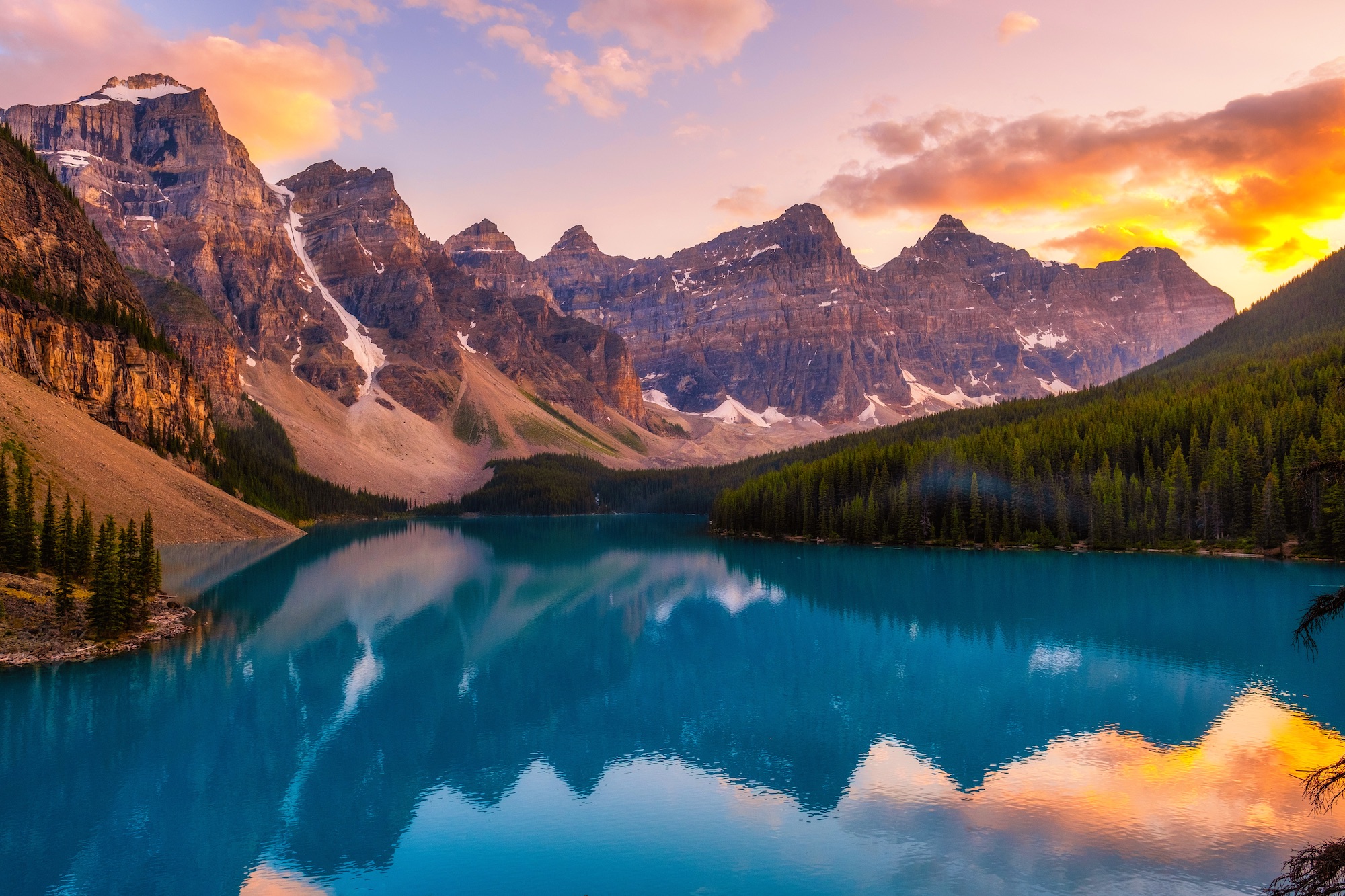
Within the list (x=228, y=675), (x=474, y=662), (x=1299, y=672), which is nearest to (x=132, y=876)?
(x=228, y=675)

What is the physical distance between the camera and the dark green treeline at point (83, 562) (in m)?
38.4

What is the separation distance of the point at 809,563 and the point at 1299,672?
49.9 metres

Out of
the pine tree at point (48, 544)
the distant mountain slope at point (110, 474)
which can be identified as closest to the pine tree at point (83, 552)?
the pine tree at point (48, 544)

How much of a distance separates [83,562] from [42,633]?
7.24 meters

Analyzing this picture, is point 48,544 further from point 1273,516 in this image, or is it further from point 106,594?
point 1273,516

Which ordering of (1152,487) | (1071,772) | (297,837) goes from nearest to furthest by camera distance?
1. (297,837)
2. (1071,772)
3. (1152,487)

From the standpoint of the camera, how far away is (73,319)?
105875mm

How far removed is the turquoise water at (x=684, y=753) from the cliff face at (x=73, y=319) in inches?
2636

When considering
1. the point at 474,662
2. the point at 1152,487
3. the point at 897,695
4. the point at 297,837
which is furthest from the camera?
the point at 1152,487

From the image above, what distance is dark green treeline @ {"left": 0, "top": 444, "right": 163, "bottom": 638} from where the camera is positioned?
38.4 m

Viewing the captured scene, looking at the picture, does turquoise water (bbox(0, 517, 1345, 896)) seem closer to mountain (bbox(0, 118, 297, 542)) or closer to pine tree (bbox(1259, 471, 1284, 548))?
Result: pine tree (bbox(1259, 471, 1284, 548))

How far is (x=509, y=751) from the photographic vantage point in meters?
26.4

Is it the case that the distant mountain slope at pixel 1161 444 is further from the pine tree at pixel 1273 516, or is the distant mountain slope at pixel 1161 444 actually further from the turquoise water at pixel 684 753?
the turquoise water at pixel 684 753

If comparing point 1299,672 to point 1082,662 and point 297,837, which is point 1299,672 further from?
point 297,837
